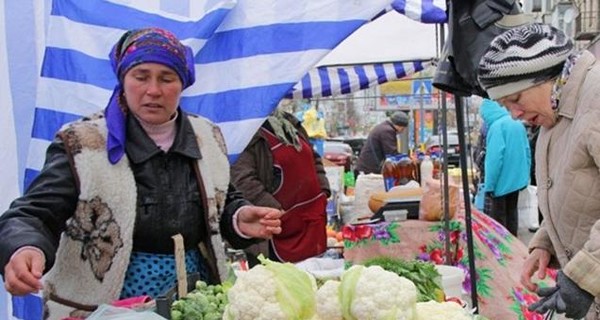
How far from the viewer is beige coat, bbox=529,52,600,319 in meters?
2.22

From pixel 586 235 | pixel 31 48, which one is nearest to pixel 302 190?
pixel 31 48

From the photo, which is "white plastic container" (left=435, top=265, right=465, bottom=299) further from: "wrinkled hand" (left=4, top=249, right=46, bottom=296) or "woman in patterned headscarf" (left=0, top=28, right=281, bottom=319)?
"wrinkled hand" (left=4, top=249, right=46, bottom=296)

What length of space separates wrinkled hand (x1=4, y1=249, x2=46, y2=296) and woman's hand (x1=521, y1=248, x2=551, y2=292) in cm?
193

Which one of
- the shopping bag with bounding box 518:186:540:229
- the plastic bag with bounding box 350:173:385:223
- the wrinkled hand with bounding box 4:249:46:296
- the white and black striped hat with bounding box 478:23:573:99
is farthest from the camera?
the shopping bag with bounding box 518:186:540:229

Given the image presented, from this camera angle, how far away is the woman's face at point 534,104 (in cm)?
246

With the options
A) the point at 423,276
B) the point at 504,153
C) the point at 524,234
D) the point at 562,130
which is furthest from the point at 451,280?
the point at 524,234

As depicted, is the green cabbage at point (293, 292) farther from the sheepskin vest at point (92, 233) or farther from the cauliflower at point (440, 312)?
the sheepskin vest at point (92, 233)

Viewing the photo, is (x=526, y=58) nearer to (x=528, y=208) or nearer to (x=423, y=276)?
(x=423, y=276)

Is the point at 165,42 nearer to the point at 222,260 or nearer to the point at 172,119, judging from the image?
the point at 172,119

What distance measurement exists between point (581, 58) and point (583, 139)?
315 mm

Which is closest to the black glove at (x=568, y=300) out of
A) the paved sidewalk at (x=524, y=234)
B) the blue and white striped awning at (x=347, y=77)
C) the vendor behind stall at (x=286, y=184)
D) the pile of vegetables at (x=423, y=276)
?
the pile of vegetables at (x=423, y=276)

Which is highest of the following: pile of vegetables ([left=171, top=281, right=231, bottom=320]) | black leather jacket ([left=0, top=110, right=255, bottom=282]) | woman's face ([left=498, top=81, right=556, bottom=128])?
woman's face ([left=498, top=81, right=556, bottom=128])

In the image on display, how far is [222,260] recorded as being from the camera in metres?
Result: 2.43

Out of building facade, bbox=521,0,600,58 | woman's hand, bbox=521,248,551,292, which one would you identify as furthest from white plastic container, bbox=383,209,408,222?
building facade, bbox=521,0,600,58
